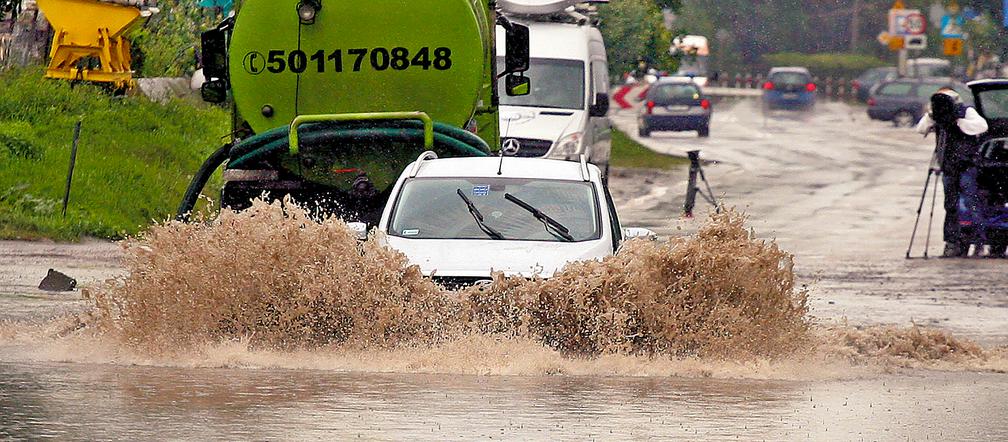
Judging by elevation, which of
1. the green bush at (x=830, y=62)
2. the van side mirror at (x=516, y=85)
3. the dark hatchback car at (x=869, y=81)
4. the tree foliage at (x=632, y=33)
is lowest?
the green bush at (x=830, y=62)

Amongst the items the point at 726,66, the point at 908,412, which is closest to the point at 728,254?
the point at 908,412

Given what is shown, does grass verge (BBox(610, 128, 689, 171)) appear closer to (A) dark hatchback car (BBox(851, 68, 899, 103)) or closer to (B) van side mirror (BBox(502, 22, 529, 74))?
(B) van side mirror (BBox(502, 22, 529, 74))

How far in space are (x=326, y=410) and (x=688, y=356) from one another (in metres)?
2.75

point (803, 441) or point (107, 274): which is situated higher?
point (803, 441)

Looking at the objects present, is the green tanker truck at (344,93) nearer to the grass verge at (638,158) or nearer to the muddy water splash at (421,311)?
the muddy water splash at (421,311)

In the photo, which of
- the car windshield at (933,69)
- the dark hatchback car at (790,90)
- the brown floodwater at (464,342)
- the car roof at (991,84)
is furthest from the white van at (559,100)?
the car windshield at (933,69)

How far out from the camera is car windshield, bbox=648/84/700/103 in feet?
155

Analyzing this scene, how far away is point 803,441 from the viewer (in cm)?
860

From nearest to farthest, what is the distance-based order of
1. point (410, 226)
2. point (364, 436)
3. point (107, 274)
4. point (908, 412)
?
1. point (364, 436)
2. point (908, 412)
3. point (410, 226)
4. point (107, 274)

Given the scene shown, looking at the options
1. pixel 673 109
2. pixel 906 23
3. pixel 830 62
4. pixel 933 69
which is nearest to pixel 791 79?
pixel 906 23

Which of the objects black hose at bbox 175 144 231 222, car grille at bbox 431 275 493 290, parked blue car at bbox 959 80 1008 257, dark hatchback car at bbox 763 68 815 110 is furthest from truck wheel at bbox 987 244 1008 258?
dark hatchback car at bbox 763 68 815 110

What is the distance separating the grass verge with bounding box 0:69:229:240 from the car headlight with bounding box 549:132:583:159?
4048 millimetres

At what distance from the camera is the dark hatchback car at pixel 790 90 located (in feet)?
213

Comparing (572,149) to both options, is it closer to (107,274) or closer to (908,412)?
(107,274)
